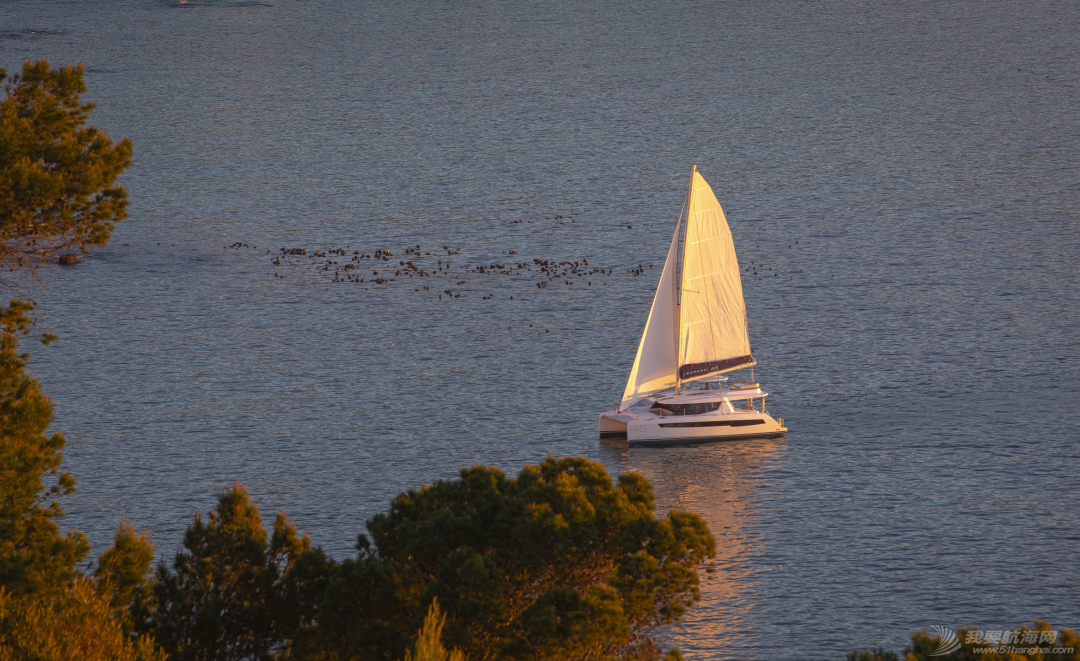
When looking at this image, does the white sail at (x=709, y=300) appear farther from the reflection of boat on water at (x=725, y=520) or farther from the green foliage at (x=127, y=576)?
the green foliage at (x=127, y=576)

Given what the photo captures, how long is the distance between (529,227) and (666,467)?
7154 cm

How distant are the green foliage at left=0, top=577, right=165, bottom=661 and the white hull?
49784 millimetres

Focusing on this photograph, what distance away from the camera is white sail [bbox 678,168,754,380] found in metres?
79.7

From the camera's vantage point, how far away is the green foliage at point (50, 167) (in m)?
35.6

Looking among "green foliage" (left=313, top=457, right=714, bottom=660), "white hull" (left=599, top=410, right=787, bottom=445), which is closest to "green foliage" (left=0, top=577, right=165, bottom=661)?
"green foliage" (left=313, top=457, right=714, bottom=660)

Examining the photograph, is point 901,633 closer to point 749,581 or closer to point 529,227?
point 749,581

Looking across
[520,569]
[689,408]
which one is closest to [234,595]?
[520,569]

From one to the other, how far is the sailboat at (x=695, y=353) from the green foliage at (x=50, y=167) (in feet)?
149

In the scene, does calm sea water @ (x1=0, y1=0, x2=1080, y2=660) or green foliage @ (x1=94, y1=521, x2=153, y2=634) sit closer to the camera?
green foliage @ (x1=94, y1=521, x2=153, y2=634)

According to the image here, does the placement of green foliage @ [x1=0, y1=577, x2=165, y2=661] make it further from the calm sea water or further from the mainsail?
the mainsail

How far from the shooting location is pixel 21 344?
327ft

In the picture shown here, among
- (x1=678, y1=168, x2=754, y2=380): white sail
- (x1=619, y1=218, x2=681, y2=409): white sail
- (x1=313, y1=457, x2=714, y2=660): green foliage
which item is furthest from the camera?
(x1=678, y1=168, x2=754, y2=380): white sail

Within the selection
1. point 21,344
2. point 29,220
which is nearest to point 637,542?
point 29,220

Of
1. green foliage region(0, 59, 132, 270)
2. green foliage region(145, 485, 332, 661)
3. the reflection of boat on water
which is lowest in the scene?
the reflection of boat on water
